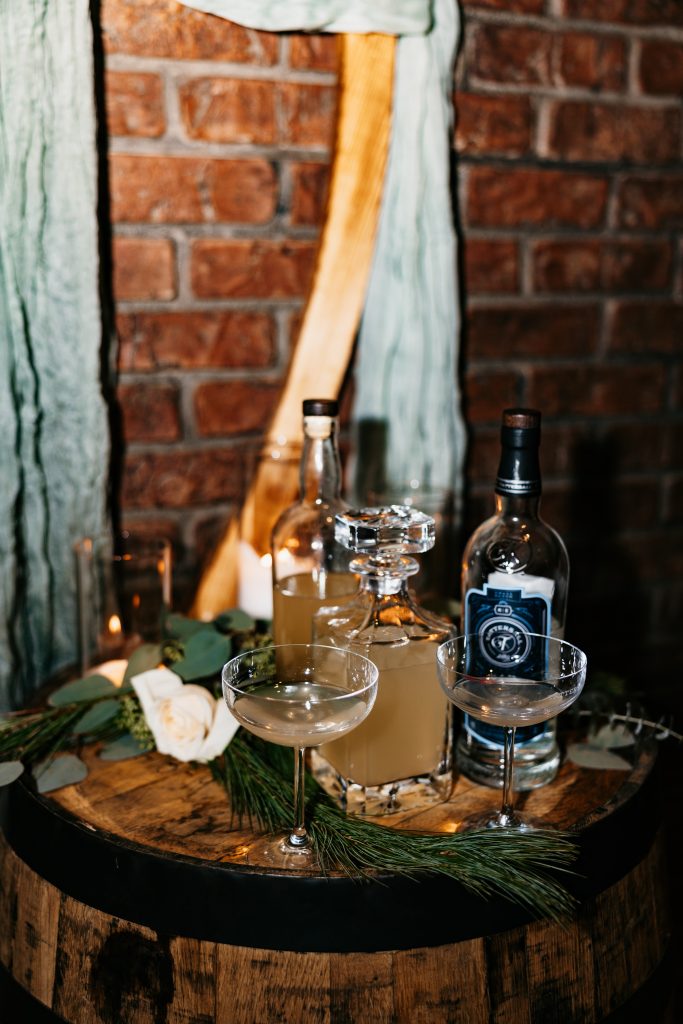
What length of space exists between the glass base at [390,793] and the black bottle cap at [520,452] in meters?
0.26

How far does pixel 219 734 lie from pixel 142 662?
14 cm

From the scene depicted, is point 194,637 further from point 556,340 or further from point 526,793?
point 556,340

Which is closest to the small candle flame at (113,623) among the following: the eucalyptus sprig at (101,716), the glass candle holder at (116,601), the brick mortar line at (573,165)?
the glass candle holder at (116,601)

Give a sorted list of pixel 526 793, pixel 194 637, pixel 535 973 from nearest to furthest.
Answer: pixel 535 973
pixel 526 793
pixel 194 637

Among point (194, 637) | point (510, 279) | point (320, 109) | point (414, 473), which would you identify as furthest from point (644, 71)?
point (194, 637)

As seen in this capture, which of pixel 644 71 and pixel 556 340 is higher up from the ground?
pixel 644 71

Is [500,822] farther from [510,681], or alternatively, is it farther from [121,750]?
[121,750]

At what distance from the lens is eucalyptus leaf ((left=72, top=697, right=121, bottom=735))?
3.15ft

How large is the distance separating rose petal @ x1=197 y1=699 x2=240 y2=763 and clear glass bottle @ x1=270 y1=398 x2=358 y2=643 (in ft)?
0.37

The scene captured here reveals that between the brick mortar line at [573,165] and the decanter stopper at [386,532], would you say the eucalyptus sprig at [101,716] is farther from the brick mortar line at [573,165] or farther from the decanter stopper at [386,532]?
the brick mortar line at [573,165]

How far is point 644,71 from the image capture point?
1444 millimetres

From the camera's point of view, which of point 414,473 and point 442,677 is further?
point 414,473

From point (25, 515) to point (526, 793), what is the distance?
2.28 feet

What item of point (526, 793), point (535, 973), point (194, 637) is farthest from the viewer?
point (194, 637)
